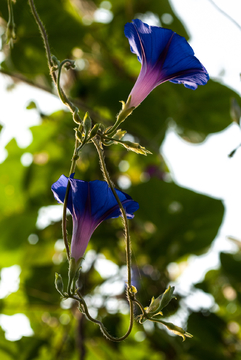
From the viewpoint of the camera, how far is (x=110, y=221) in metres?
1.06

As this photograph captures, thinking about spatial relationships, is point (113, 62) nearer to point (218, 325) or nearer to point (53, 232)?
point (53, 232)

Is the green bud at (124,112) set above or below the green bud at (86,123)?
above

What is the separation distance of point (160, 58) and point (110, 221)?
2.41ft

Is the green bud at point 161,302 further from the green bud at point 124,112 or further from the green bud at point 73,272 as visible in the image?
the green bud at point 124,112

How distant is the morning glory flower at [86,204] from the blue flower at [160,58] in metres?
0.11

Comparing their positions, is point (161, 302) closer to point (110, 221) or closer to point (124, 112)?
point (124, 112)

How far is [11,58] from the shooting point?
96 cm

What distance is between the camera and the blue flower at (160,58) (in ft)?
1.22

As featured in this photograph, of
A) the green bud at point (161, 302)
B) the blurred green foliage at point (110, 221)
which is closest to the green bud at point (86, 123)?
the green bud at point (161, 302)

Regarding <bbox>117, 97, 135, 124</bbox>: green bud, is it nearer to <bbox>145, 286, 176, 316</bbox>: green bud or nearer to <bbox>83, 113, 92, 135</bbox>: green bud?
<bbox>83, 113, 92, 135</bbox>: green bud

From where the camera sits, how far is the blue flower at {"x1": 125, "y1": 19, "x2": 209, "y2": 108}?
0.37 meters

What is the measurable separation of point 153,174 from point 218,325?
0.57m

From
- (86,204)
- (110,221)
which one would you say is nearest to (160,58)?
(86,204)

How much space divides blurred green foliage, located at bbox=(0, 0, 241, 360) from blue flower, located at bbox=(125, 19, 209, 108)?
1.48 feet
